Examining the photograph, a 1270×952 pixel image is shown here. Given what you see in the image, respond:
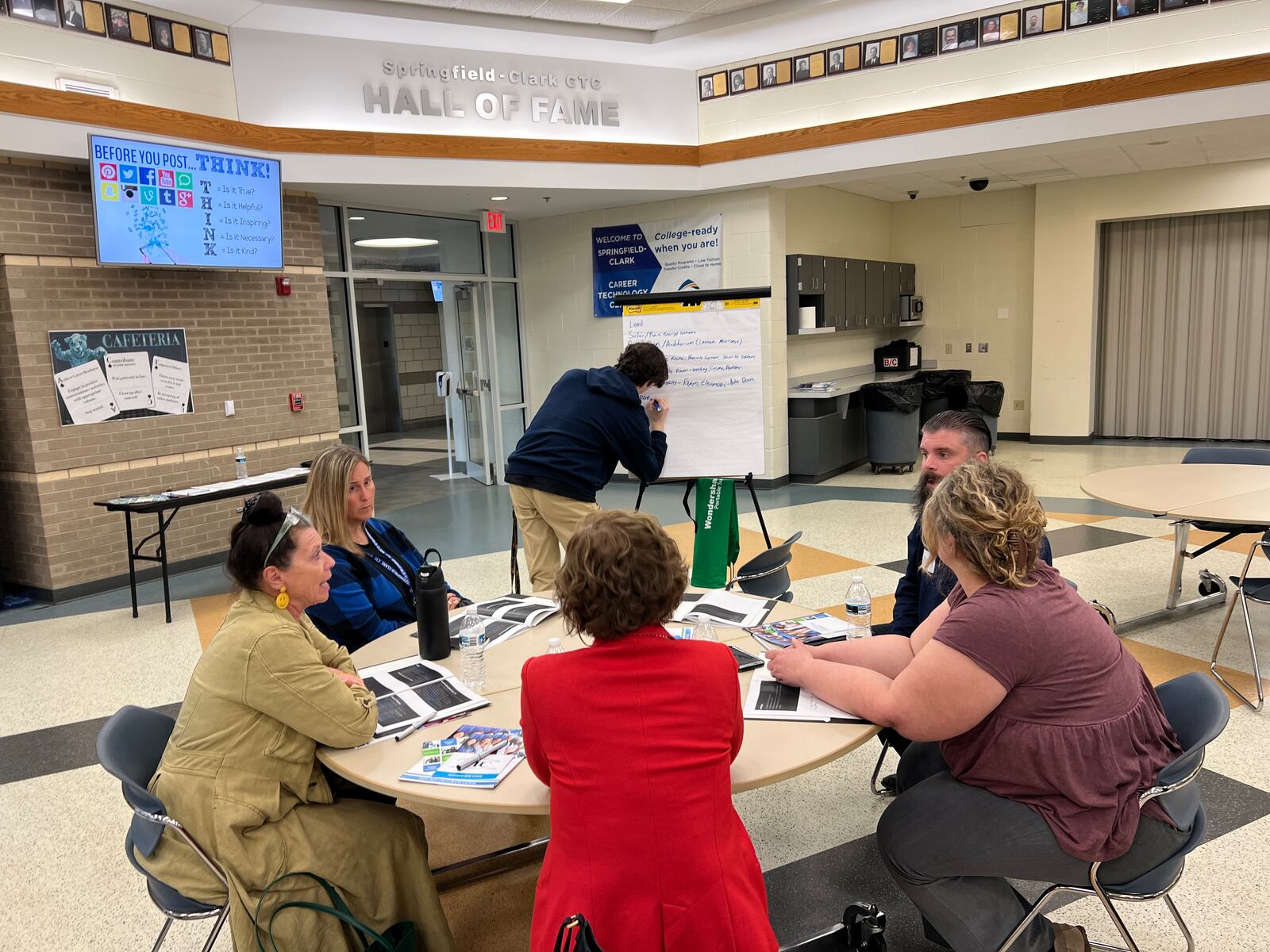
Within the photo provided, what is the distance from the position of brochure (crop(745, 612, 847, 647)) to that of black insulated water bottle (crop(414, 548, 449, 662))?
88 cm

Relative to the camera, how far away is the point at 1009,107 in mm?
6664

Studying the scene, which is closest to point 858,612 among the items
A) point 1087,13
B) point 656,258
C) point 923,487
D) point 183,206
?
point 923,487

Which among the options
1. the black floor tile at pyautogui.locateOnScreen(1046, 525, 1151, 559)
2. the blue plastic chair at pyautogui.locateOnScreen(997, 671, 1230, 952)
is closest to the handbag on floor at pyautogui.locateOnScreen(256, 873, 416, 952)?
the blue plastic chair at pyautogui.locateOnScreen(997, 671, 1230, 952)

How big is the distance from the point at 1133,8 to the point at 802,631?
20.5ft

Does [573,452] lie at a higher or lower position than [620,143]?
lower

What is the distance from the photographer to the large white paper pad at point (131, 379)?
6.12m

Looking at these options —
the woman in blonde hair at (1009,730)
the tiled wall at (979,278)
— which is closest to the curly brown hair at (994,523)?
the woman in blonde hair at (1009,730)

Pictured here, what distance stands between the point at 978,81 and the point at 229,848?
7.38 m

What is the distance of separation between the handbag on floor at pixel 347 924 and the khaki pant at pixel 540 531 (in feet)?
7.11

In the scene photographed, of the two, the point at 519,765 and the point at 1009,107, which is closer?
the point at 519,765

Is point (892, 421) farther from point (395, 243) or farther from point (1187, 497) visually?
point (395, 243)

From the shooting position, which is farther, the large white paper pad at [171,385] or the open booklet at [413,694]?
the large white paper pad at [171,385]

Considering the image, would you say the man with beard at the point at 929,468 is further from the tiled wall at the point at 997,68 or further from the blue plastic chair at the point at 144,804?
the tiled wall at the point at 997,68

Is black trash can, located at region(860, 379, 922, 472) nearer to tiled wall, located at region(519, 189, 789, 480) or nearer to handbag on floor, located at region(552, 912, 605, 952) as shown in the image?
tiled wall, located at region(519, 189, 789, 480)
